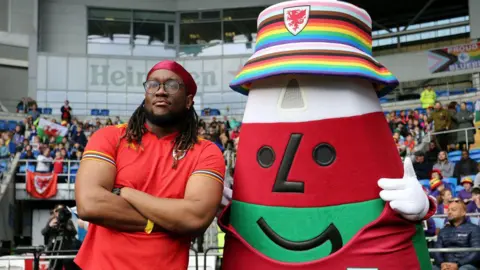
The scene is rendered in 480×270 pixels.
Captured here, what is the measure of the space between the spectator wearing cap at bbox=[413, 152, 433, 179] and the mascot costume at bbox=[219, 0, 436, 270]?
7533 mm

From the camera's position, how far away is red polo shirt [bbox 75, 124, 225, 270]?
2293mm

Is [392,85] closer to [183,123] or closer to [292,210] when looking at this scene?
[292,210]

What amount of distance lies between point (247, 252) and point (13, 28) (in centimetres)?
2186

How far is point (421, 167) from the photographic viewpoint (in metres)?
10.1

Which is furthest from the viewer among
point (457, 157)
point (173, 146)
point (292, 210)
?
point (457, 157)

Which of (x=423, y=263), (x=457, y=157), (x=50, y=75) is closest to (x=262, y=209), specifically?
(x=423, y=263)

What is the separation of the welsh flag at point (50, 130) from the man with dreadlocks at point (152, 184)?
13482 millimetres

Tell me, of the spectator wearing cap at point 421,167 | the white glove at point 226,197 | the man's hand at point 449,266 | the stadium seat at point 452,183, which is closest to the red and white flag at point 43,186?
the spectator wearing cap at point 421,167

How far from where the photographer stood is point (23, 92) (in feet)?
73.9

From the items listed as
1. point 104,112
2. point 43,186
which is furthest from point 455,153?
point 104,112

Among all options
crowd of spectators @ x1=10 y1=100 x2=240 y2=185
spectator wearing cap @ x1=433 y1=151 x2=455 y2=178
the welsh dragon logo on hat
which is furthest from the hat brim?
crowd of spectators @ x1=10 y1=100 x2=240 y2=185

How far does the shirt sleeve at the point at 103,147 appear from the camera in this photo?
7.82ft

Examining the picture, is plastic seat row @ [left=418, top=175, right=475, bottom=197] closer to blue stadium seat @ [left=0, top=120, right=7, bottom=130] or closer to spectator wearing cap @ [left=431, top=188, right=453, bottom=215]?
spectator wearing cap @ [left=431, top=188, right=453, bottom=215]

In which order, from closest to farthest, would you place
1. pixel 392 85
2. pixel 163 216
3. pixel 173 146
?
pixel 163 216, pixel 173 146, pixel 392 85
